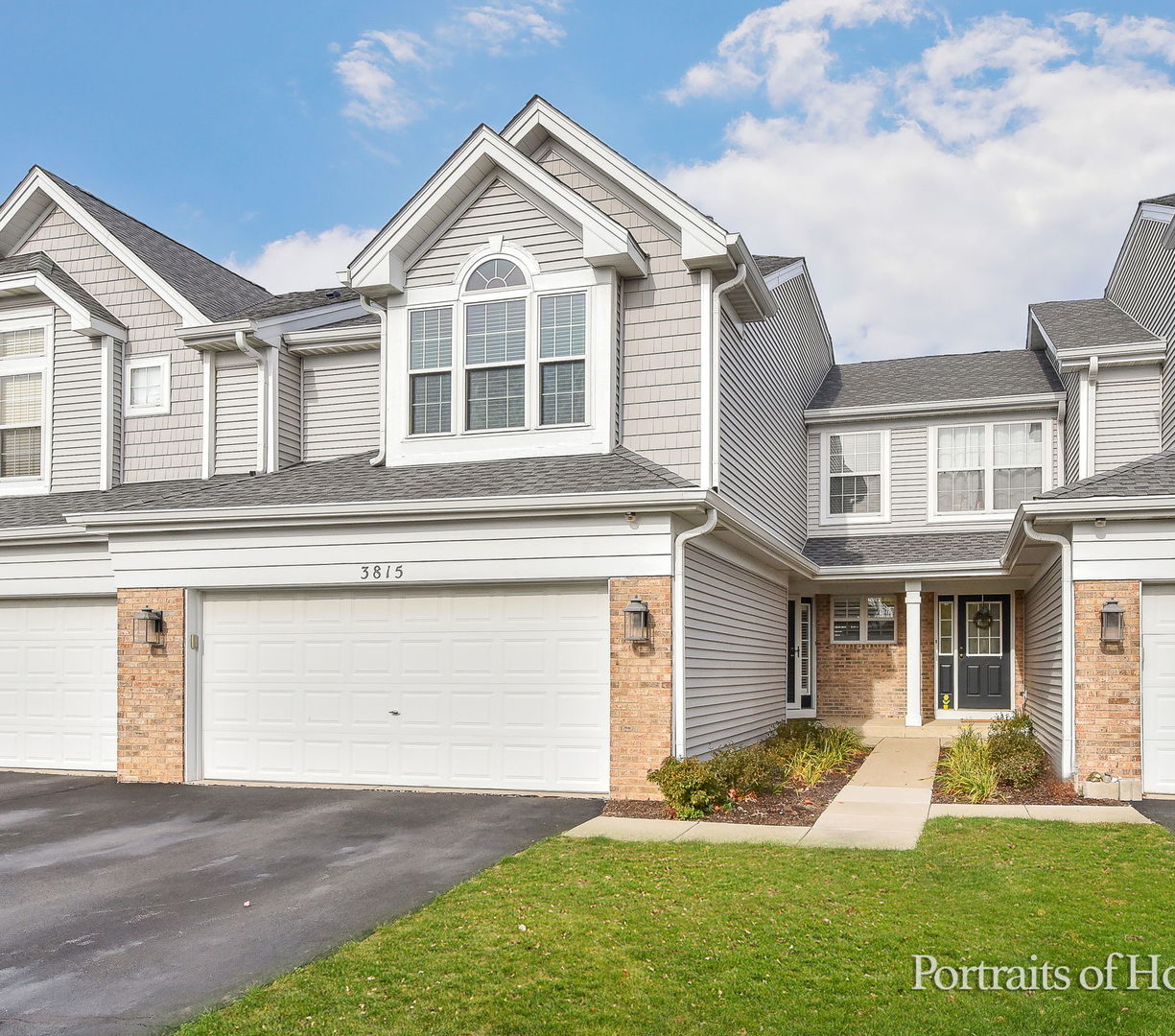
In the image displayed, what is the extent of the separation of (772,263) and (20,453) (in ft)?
40.2

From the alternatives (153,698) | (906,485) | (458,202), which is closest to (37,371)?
(153,698)

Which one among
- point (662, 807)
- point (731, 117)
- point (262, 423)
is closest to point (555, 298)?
point (262, 423)

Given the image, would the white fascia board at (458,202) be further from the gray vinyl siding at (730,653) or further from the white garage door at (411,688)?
the white garage door at (411,688)

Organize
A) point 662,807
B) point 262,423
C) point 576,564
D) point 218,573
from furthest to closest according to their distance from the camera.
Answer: point 262,423, point 218,573, point 576,564, point 662,807

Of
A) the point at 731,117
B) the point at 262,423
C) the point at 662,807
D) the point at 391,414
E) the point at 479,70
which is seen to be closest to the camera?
the point at 662,807

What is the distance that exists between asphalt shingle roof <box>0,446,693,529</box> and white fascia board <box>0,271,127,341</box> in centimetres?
236

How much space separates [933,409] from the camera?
1972 centimetres

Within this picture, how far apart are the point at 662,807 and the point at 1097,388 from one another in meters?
10.9

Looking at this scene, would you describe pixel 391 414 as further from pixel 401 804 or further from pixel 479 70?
pixel 479 70

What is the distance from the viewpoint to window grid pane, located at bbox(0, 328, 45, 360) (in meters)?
16.1

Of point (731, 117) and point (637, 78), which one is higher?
point (731, 117)

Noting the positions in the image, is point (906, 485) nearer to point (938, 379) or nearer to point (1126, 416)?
point (938, 379)

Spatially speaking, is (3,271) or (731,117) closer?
(3,271)

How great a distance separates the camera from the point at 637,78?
20188mm
